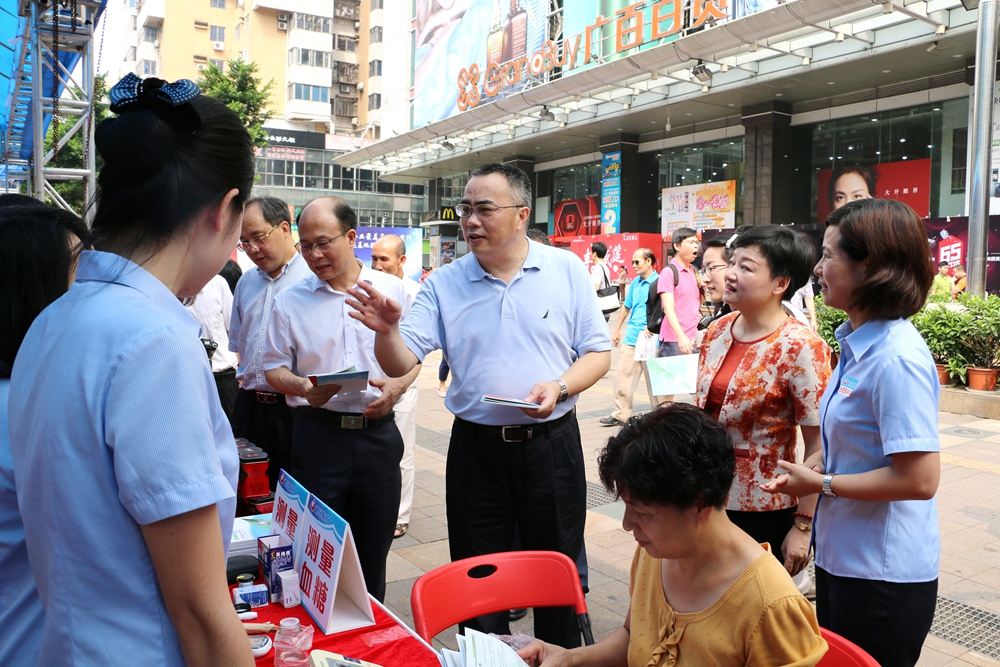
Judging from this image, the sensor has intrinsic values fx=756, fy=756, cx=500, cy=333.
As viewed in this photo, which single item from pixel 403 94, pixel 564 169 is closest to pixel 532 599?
pixel 564 169

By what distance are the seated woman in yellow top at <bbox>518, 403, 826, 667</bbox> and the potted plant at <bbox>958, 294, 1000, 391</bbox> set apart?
7.85 m

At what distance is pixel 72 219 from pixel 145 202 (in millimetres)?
941

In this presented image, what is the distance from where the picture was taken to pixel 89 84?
34.7 ft

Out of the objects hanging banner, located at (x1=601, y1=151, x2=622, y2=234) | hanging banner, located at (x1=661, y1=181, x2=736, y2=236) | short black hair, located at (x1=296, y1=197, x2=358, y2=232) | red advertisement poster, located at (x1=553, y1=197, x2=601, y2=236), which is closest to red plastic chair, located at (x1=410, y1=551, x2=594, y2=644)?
short black hair, located at (x1=296, y1=197, x2=358, y2=232)

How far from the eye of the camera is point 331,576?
5.76 feet

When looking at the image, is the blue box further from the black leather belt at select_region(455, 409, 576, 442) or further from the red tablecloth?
the black leather belt at select_region(455, 409, 576, 442)

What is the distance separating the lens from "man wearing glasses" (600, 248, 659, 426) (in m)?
7.02

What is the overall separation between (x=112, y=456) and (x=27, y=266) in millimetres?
989

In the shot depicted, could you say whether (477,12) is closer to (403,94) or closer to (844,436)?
(403,94)

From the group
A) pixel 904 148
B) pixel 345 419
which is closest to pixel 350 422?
pixel 345 419

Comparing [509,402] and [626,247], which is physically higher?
[626,247]

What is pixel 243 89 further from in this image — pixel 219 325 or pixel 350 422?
pixel 350 422

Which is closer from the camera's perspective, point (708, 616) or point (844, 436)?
point (708, 616)

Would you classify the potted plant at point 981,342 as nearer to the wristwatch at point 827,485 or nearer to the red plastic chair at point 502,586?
the wristwatch at point 827,485
